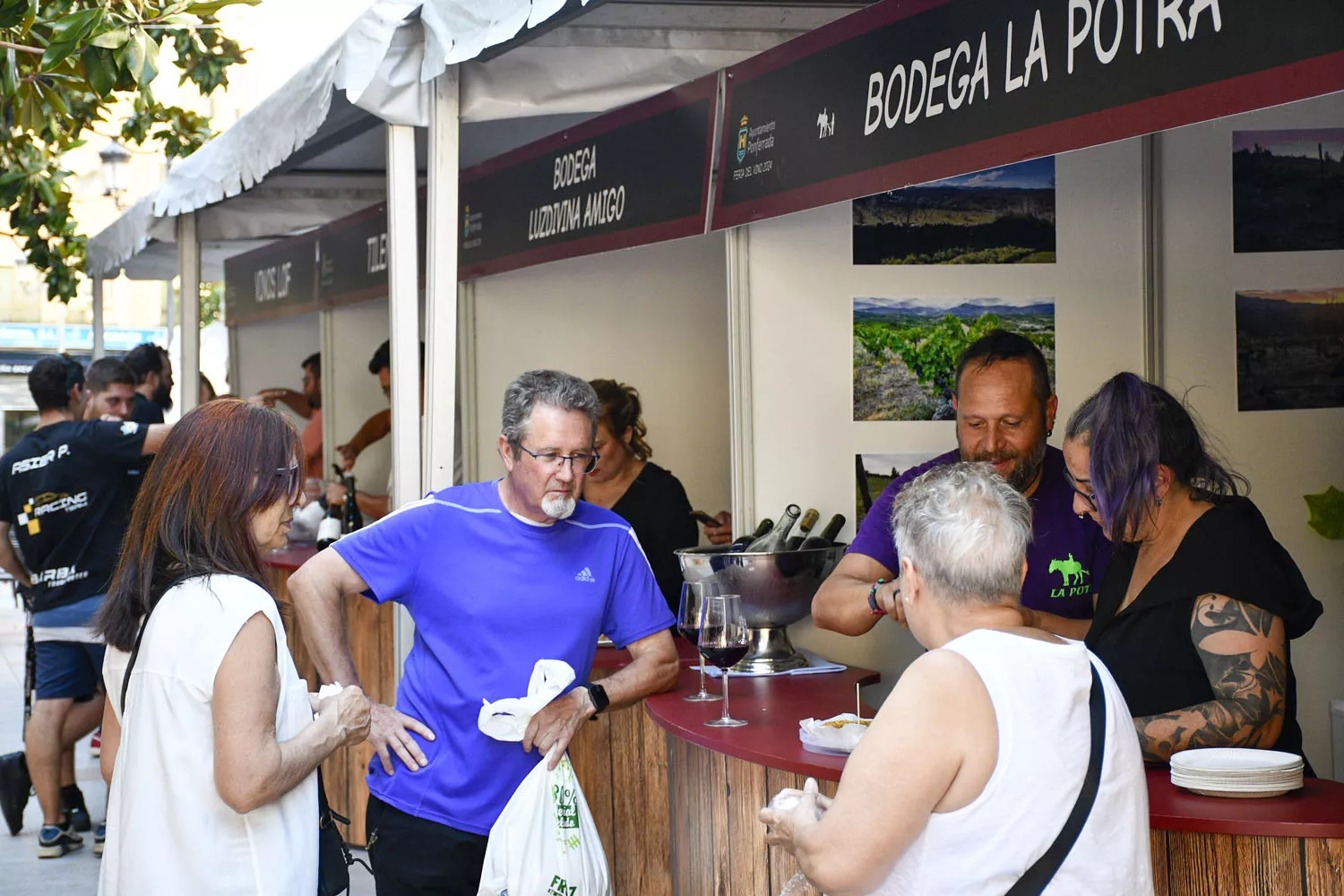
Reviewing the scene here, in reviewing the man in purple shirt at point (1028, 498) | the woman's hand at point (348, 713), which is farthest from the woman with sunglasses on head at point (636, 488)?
the woman's hand at point (348, 713)

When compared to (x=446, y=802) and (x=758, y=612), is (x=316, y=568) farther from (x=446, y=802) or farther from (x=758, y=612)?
(x=758, y=612)

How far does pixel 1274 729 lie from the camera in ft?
8.16

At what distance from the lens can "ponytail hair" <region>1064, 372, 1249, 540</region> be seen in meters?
2.64

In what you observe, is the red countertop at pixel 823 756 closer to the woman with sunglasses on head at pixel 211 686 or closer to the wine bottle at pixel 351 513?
the woman with sunglasses on head at pixel 211 686

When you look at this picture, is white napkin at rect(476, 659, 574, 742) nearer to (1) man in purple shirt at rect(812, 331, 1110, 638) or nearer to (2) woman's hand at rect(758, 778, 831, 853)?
(2) woman's hand at rect(758, 778, 831, 853)

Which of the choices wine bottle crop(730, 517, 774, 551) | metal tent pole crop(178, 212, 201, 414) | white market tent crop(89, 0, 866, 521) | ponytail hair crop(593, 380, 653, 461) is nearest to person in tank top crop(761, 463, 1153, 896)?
wine bottle crop(730, 517, 774, 551)

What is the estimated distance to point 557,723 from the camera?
2.99m

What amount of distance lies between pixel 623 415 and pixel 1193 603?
2.83m

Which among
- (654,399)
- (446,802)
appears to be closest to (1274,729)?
(446,802)

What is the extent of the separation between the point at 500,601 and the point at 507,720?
11.9 inches

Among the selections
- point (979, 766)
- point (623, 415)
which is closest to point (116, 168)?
point (623, 415)

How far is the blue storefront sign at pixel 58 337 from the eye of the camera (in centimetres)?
2709

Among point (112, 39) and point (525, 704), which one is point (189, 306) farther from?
point (525, 704)

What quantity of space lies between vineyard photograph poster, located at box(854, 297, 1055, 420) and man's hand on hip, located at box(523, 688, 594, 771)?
1626mm
